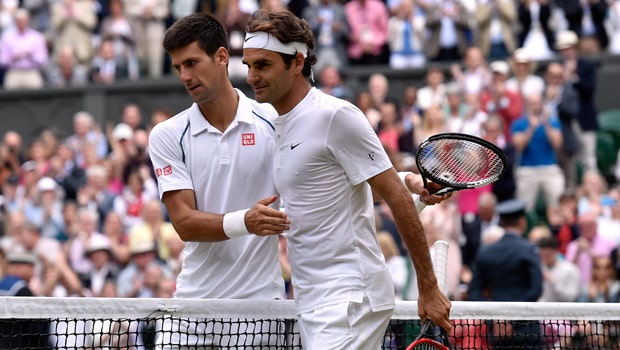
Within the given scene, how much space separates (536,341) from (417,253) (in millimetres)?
3763

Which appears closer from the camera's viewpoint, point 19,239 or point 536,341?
point 536,341

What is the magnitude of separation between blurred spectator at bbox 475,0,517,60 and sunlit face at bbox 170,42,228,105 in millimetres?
11352

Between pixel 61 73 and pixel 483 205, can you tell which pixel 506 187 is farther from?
pixel 61 73

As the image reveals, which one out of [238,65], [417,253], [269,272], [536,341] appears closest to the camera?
A: [417,253]

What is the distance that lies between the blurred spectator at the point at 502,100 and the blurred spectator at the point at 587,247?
2385 mm

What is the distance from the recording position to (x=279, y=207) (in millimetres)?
6457

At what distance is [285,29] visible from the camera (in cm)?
594

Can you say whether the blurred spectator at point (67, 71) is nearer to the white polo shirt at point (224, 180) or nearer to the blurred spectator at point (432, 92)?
the blurred spectator at point (432, 92)

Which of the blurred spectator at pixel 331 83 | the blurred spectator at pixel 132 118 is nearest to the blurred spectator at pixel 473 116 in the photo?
the blurred spectator at pixel 331 83

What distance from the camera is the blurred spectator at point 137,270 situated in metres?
13.0

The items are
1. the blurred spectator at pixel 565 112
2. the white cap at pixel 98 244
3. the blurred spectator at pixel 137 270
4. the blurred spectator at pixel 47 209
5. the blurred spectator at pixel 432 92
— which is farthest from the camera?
the blurred spectator at pixel 432 92

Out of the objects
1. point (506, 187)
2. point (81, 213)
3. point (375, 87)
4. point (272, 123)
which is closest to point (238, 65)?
point (375, 87)

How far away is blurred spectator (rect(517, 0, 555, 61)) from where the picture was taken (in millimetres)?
17484

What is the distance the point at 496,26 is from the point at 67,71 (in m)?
6.14
